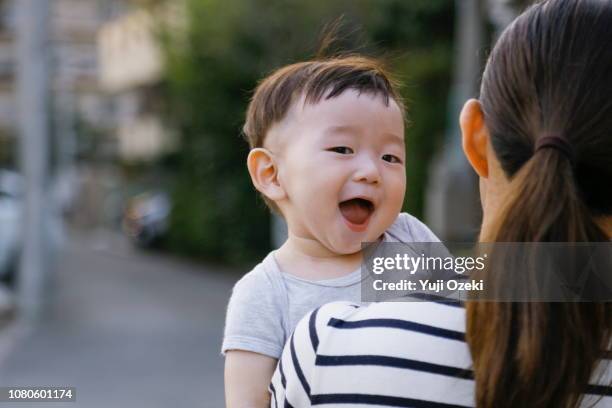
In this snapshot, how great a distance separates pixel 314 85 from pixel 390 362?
0.63 m

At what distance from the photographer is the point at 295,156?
1.98 meters

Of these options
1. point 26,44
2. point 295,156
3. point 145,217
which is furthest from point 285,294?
point 145,217

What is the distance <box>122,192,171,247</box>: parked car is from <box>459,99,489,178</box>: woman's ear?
26379mm

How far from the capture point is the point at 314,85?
1996 mm

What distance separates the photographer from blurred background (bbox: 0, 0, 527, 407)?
10102 millimetres

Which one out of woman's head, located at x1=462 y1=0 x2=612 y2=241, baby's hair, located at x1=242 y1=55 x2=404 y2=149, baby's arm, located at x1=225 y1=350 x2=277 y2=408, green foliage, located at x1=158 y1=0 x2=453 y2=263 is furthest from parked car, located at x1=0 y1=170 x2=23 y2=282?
woman's head, located at x1=462 y1=0 x2=612 y2=241

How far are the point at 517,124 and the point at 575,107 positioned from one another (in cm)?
8

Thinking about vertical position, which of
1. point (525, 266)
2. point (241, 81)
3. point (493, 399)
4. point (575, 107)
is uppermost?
point (241, 81)

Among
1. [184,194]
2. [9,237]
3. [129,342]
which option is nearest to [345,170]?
[129,342]

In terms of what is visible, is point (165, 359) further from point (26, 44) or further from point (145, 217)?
point (145, 217)

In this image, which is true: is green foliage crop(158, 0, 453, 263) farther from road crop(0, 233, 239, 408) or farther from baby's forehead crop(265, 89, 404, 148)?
baby's forehead crop(265, 89, 404, 148)

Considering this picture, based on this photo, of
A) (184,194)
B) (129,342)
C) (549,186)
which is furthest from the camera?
(184,194)

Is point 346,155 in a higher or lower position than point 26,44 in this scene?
lower

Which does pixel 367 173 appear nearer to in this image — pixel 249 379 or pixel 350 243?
pixel 350 243
